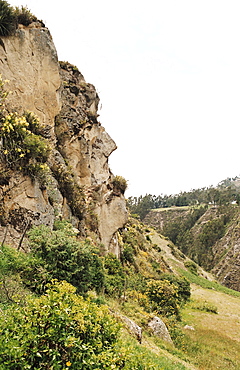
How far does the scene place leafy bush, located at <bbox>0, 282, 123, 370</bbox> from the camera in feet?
9.35

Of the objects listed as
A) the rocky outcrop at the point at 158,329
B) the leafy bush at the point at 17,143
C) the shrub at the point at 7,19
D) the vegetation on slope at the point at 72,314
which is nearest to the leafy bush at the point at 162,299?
the vegetation on slope at the point at 72,314

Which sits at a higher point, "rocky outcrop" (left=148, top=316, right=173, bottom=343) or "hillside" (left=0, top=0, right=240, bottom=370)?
"hillside" (left=0, top=0, right=240, bottom=370)

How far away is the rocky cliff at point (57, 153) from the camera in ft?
33.4

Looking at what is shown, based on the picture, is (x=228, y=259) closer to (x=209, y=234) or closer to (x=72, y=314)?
(x=209, y=234)

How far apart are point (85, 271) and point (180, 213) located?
104 metres

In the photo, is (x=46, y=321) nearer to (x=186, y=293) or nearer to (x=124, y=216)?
(x=124, y=216)

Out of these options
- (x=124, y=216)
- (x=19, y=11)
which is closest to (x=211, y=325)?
(x=124, y=216)

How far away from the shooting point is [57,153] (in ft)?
49.2

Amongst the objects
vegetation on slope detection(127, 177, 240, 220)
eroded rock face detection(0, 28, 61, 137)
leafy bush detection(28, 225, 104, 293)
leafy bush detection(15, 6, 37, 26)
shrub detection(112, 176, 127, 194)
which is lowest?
leafy bush detection(28, 225, 104, 293)

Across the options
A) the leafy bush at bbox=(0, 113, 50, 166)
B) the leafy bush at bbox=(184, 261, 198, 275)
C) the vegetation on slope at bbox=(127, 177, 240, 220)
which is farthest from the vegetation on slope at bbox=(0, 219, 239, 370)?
the vegetation on slope at bbox=(127, 177, 240, 220)

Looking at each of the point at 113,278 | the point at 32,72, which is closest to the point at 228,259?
the point at 113,278

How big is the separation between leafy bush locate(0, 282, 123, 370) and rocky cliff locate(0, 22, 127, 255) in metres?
5.45

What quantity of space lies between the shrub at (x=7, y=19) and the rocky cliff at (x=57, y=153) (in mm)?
299

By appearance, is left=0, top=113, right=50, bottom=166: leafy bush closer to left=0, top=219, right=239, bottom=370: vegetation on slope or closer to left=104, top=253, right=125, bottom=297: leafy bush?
left=0, top=219, right=239, bottom=370: vegetation on slope
